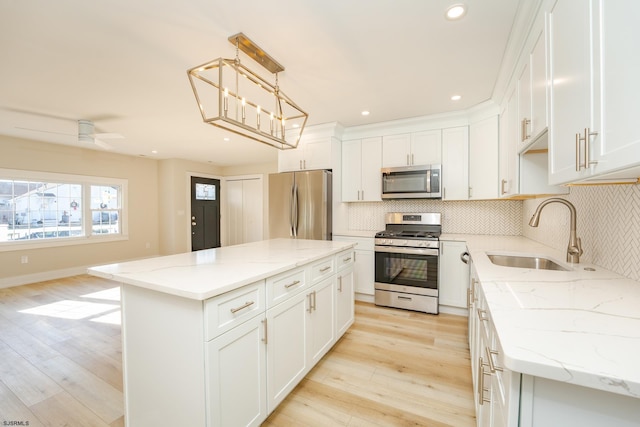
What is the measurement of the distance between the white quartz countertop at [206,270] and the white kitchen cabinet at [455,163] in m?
2.08

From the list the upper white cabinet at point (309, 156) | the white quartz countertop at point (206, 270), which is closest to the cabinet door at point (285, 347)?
the white quartz countertop at point (206, 270)

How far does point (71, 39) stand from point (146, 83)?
0.68 metres

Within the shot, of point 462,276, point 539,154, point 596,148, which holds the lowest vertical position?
point 462,276

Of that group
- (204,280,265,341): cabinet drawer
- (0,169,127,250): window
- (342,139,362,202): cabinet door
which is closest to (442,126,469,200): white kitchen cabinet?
(342,139,362,202): cabinet door

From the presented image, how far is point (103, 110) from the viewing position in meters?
3.23

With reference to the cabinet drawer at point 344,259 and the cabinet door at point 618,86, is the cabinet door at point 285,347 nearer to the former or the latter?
Answer: the cabinet drawer at point 344,259

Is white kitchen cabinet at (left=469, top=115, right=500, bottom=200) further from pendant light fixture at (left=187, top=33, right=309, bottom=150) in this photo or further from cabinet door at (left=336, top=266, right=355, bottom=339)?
pendant light fixture at (left=187, top=33, right=309, bottom=150)

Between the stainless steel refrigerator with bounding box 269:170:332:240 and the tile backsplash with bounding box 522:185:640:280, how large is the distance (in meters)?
2.42

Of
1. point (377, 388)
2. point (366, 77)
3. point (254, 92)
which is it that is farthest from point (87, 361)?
point (366, 77)

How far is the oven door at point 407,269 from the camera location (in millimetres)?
3174

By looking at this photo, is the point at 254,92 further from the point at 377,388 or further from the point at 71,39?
the point at 377,388

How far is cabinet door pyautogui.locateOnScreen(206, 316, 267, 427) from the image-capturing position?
1213 mm

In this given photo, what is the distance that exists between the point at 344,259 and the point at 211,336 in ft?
5.10

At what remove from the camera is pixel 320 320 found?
2.13m
